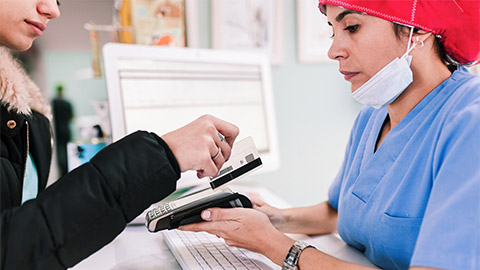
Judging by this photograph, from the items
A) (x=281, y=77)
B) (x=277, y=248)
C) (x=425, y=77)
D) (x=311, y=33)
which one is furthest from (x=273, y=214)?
(x=311, y=33)

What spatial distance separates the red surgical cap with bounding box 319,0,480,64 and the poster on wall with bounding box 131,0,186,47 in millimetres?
896

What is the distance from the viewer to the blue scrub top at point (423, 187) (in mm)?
545

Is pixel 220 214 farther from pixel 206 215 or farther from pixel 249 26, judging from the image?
pixel 249 26

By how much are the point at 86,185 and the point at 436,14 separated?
0.69m

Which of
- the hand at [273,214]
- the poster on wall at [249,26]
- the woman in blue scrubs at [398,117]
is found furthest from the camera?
the poster on wall at [249,26]

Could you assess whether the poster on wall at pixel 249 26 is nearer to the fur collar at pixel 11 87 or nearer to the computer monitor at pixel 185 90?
the computer monitor at pixel 185 90

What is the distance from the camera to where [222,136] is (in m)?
0.70

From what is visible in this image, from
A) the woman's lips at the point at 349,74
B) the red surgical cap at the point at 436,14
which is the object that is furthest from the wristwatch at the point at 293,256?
the red surgical cap at the point at 436,14

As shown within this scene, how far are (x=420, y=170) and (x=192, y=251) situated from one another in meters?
0.47

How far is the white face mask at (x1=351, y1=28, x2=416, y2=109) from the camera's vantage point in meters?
0.73

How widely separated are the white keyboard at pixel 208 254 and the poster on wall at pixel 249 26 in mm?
935

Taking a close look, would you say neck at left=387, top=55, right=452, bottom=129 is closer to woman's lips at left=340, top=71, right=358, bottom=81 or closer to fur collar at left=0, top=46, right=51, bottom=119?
woman's lips at left=340, top=71, right=358, bottom=81

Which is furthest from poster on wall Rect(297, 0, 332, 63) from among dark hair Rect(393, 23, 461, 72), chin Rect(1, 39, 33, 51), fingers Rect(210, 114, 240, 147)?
chin Rect(1, 39, 33, 51)

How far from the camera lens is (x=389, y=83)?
2.43 ft
